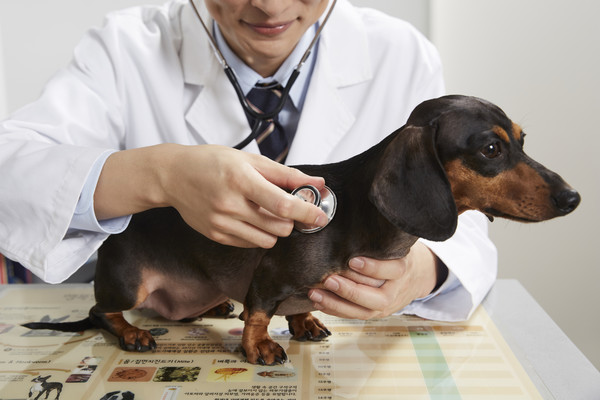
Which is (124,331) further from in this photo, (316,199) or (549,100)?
(549,100)

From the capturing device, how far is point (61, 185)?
93 cm

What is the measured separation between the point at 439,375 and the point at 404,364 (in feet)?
0.19

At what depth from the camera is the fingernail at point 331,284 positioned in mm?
878

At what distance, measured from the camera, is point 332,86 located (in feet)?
4.38

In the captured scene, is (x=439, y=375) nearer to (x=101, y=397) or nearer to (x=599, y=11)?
(x=101, y=397)

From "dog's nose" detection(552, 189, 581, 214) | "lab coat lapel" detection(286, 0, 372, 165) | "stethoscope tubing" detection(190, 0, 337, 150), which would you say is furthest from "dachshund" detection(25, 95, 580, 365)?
"lab coat lapel" detection(286, 0, 372, 165)

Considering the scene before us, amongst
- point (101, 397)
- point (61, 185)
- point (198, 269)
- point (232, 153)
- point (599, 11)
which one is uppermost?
point (599, 11)

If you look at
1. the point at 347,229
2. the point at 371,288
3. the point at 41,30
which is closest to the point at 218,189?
the point at 347,229

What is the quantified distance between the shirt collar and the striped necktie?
2cm

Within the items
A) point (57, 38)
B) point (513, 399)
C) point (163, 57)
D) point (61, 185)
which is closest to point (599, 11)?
point (163, 57)

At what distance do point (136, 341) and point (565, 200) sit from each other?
680 millimetres

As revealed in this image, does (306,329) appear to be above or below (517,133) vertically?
below

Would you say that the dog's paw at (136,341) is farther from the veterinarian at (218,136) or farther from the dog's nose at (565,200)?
the dog's nose at (565,200)

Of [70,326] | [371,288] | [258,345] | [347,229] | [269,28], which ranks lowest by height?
[70,326]
